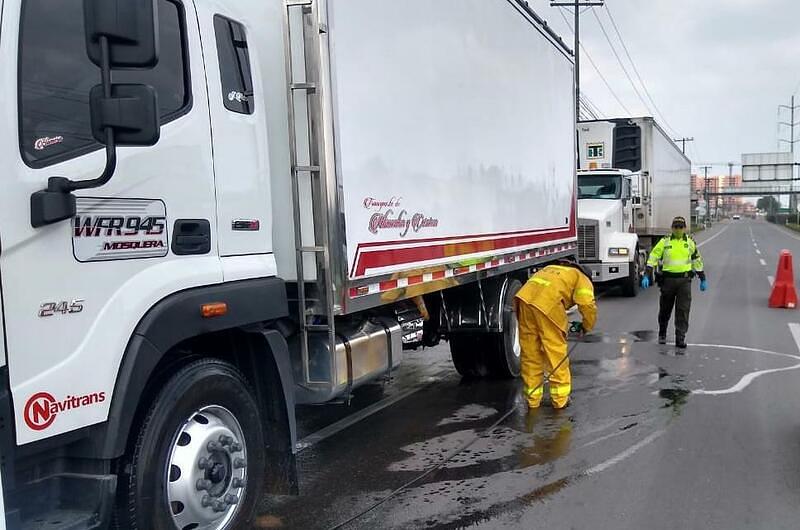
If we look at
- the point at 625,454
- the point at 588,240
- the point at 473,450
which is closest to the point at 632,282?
the point at 588,240

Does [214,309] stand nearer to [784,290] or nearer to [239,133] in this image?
[239,133]

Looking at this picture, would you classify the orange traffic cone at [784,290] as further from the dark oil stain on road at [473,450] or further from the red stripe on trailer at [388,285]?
the red stripe on trailer at [388,285]

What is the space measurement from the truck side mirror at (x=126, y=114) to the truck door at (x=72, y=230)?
20cm

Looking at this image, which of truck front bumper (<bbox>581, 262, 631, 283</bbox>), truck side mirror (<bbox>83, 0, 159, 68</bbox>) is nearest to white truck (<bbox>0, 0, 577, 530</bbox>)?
truck side mirror (<bbox>83, 0, 159, 68</bbox>)

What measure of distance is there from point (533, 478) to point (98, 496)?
3.08 m

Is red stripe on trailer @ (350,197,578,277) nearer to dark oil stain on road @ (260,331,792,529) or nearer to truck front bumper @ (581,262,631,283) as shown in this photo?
dark oil stain on road @ (260,331,792,529)

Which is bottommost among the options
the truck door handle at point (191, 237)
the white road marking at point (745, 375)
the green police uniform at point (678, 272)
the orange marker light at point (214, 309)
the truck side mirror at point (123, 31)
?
the white road marking at point (745, 375)

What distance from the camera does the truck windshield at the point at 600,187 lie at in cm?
1673

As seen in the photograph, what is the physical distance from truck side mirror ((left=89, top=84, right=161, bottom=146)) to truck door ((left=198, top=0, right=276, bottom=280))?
0.78 m

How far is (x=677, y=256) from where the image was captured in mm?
10109

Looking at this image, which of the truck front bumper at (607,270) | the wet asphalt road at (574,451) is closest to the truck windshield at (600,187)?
the truck front bumper at (607,270)

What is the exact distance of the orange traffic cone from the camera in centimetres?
1384

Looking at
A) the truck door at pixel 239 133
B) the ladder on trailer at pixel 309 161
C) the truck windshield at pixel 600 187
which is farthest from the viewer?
the truck windshield at pixel 600 187

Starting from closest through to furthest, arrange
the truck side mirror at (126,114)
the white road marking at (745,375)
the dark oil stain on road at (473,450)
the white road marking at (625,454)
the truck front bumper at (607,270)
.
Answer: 1. the truck side mirror at (126,114)
2. the dark oil stain on road at (473,450)
3. the white road marking at (625,454)
4. the white road marking at (745,375)
5. the truck front bumper at (607,270)
